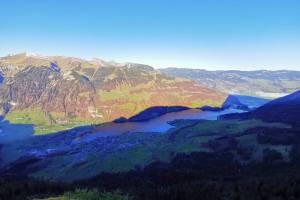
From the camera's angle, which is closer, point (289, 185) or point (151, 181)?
point (289, 185)

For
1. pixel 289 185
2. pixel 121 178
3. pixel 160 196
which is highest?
pixel 289 185

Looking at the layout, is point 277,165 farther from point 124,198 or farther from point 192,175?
point 124,198

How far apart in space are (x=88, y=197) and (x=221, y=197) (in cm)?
3393

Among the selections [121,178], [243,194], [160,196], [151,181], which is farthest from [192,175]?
[243,194]

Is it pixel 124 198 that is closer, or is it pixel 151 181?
pixel 124 198

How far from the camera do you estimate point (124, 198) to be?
10844cm

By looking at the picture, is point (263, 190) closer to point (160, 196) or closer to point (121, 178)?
point (160, 196)

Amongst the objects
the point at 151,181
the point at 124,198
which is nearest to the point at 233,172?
the point at 151,181

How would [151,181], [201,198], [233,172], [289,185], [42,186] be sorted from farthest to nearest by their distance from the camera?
[233,172] → [151,181] → [42,186] → [201,198] → [289,185]

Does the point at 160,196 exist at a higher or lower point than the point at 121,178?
higher

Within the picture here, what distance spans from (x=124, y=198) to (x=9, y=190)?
50464mm

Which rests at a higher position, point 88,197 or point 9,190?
point 88,197

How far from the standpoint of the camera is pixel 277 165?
190 m

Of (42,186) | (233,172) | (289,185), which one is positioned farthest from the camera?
(233,172)
